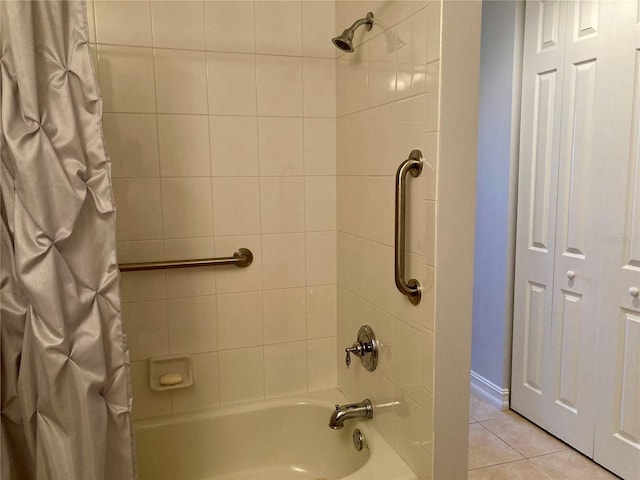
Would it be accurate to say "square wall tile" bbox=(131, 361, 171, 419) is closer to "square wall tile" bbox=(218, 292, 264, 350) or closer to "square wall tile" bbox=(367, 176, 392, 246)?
"square wall tile" bbox=(218, 292, 264, 350)

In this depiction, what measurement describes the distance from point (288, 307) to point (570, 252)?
57.3 inches

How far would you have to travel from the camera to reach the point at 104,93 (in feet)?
5.59

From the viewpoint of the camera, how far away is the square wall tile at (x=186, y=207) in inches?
71.1

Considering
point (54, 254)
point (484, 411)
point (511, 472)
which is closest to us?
point (54, 254)

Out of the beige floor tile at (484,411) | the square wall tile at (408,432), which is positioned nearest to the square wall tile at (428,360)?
the square wall tile at (408,432)

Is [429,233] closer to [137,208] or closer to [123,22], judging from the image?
[137,208]

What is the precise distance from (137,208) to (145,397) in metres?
0.71

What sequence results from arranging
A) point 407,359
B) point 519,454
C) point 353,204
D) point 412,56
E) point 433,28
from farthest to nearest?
point 519,454 → point 353,204 → point 407,359 → point 412,56 → point 433,28

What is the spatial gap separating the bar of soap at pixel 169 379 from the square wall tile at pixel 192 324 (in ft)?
0.29

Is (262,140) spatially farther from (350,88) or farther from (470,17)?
(470,17)

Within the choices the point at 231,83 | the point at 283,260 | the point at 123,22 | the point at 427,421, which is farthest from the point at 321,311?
the point at 123,22

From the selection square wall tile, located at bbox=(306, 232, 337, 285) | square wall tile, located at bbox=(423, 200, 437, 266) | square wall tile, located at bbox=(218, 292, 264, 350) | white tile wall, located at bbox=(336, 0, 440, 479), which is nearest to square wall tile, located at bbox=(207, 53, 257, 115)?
white tile wall, located at bbox=(336, 0, 440, 479)

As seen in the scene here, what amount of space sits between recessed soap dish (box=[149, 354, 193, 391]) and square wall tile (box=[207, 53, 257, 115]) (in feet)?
3.05

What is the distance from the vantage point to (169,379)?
1.84 metres
